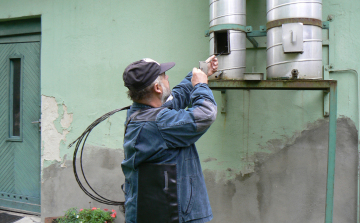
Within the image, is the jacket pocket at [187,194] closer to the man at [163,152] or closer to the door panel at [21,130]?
the man at [163,152]

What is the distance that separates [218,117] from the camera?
2963mm

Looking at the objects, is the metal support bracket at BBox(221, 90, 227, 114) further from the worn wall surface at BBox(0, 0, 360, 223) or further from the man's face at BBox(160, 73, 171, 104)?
the man's face at BBox(160, 73, 171, 104)

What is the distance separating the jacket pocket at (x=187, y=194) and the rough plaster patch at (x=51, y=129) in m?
2.30

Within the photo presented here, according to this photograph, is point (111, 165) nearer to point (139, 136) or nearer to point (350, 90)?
point (139, 136)

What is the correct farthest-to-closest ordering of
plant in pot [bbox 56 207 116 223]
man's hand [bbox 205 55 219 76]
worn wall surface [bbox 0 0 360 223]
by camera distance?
plant in pot [bbox 56 207 116 223], worn wall surface [bbox 0 0 360 223], man's hand [bbox 205 55 219 76]

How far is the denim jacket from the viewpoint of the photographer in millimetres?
1678

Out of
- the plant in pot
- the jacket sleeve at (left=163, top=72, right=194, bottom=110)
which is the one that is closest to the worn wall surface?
the plant in pot

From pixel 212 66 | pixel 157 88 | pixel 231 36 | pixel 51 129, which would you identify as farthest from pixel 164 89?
pixel 51 129

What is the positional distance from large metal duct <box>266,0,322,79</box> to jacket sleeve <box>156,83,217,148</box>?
2.54ft

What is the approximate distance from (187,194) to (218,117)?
1342 millimetres

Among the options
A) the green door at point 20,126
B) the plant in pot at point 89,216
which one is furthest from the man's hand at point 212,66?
the green door at point 20,126

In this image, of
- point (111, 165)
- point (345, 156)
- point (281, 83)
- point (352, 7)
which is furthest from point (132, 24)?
point (345, 156)

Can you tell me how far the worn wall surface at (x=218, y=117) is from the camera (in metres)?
2.61

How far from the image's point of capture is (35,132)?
12.8 feet
